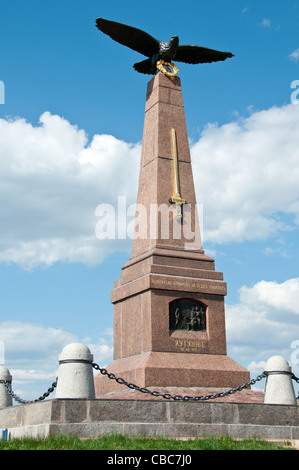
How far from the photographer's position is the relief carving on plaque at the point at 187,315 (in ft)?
Answer: 43.8

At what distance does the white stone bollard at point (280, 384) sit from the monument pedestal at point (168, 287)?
194cm

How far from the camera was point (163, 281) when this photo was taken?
13258 millimetres

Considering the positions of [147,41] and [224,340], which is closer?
[224,340]

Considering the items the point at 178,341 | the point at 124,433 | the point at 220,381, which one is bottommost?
the point at 124,433

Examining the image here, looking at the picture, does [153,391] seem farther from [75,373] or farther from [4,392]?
[4,392]

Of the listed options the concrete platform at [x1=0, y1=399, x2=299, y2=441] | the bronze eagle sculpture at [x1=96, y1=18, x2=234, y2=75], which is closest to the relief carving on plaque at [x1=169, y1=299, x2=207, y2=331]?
the concrete platform at [x1=0, y1=399, x2=299, y2=441]

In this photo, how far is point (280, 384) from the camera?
432 inches

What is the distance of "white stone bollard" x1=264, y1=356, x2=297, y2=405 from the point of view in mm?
10930

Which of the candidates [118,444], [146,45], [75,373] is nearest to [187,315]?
[75,373]
